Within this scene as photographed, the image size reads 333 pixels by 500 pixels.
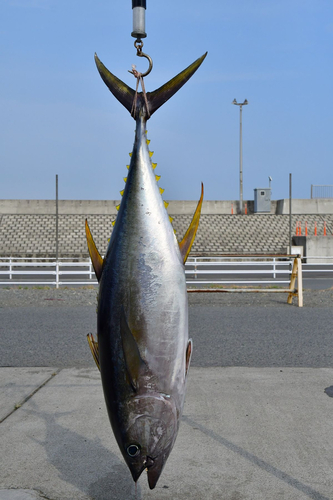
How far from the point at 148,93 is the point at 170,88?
0.35ft

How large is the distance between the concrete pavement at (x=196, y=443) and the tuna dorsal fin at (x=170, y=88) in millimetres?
1994

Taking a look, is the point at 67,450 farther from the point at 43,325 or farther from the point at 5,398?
the point at 43,325

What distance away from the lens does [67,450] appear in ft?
12.1

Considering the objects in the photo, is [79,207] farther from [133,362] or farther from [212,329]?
[133,362]

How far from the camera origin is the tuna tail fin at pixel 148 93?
2180mm

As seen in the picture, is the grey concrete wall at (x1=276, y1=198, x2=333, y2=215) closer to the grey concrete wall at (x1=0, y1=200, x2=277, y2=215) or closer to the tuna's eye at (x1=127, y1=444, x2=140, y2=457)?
the grey concrete wall at (x1=0, y1=200, x2=277, y2=215)

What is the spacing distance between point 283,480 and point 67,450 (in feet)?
4.88

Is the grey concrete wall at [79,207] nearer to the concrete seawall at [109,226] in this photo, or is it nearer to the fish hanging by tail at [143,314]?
the concrete seawall at [109,226]

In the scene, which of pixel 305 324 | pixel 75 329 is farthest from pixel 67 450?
pixel 305 324

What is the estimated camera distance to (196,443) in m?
3.78

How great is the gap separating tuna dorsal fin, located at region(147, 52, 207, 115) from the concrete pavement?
78.5 inches

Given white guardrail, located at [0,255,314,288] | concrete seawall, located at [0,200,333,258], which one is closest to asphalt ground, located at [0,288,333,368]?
white guardrail, located at [0,255,314,288]

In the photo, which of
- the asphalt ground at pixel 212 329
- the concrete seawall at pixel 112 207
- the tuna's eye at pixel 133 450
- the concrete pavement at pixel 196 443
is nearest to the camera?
the tuna's eye at pixel 133 450

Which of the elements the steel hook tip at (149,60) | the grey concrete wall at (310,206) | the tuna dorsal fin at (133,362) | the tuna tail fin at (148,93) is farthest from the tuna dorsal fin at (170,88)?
the grey concrete wall at (310,206)
